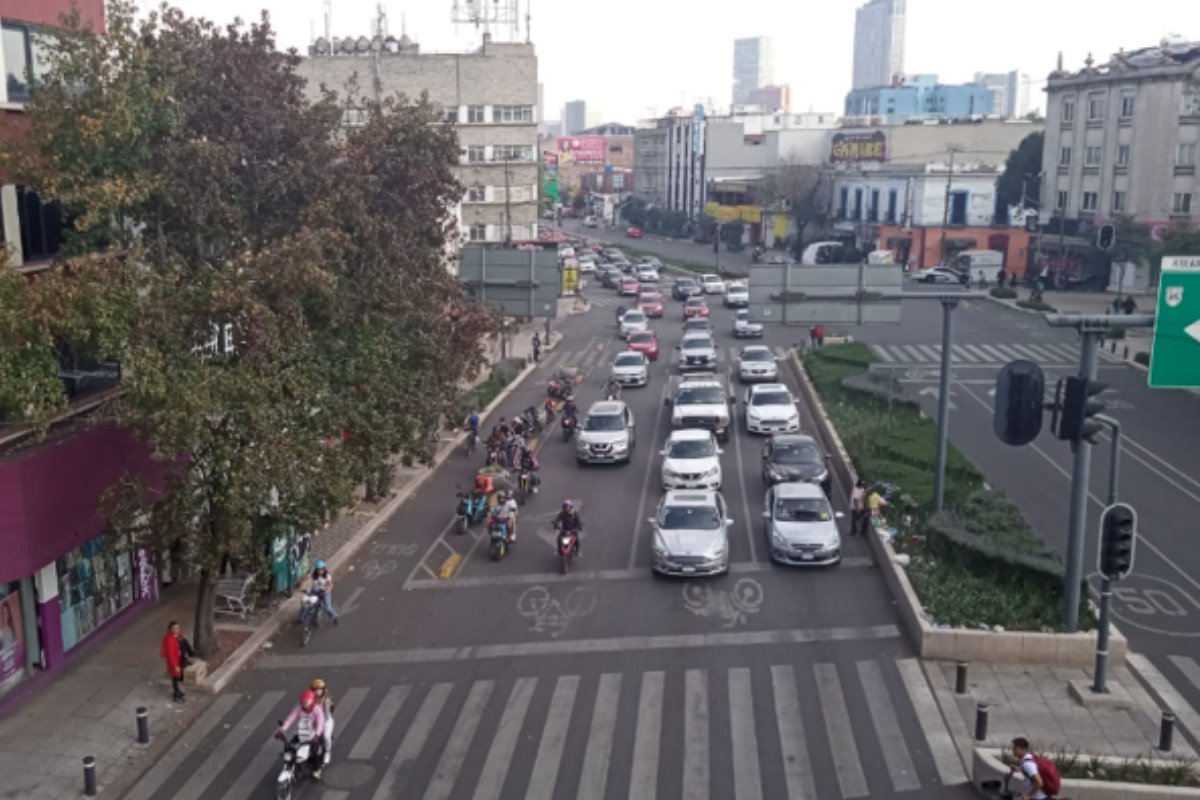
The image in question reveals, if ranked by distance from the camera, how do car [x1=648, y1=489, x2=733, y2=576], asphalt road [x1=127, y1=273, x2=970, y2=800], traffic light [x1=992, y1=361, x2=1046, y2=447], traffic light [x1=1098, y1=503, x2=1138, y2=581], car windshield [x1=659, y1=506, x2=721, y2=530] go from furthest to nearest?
car windshield [x1=659, y1=506, x2=721, y2=530], car [x1=648, y1=489, x2=733, y2=576], traffic light [x1=1098, y1=503, x2=1138, y2=581], traffic light [x1=992, y1=361, x2=1046, y2=447], asphalt road [x1=127, y1=273, x2=970, y2=800]

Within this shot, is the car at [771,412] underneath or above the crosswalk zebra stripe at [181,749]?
above

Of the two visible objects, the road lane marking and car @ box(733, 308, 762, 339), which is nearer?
the road lane marking

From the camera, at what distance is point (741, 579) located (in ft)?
77.1

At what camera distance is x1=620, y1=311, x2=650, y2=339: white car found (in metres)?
61.3

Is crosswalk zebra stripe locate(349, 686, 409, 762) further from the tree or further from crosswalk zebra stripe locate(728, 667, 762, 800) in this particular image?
the tree

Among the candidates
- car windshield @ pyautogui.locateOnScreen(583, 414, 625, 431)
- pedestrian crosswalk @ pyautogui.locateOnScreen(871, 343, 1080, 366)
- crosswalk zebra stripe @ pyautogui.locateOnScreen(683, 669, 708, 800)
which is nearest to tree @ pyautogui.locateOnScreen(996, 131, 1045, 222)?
pedestrian crosswalk @ pyautogui.locateOnScreen(871, 343, 1080, 366)

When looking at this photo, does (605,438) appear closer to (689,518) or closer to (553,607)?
(689,518)

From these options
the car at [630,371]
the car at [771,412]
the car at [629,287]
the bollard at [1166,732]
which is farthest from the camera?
the car at [629,287]

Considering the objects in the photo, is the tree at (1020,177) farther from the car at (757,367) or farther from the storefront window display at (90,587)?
the storefront window display at (90,587)

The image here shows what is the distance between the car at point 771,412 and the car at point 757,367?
7.74 metres

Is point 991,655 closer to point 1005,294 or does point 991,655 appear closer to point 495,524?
point 495,524

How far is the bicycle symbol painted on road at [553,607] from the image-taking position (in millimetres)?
21250

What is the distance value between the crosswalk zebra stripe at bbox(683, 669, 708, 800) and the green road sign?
7.86 meters

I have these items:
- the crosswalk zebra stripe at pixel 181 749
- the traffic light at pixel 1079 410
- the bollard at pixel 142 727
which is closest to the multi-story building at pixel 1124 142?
the traffic light at pixel 1079 410
